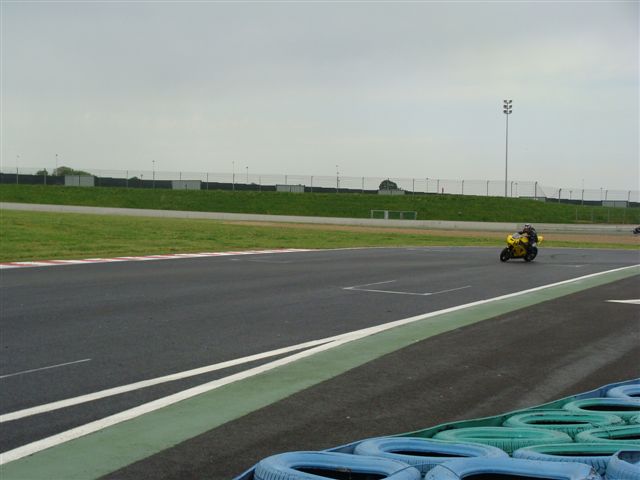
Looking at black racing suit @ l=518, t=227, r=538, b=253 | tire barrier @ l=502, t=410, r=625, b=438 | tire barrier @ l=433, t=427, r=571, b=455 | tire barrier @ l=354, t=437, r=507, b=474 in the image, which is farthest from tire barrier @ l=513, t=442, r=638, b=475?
black racing suit @ l=518, t=227, r=538, b=253

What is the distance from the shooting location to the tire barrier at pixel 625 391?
683 cm

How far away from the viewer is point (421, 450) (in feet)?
15.6

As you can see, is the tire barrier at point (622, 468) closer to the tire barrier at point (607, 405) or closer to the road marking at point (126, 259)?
the tire barrier at point (607, 405)

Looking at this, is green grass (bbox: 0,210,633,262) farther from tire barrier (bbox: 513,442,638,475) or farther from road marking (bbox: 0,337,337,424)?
tire barrier (bbox: 513,442,638,475)

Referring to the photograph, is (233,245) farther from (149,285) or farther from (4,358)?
(4,358)

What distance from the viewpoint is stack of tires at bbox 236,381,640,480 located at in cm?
397

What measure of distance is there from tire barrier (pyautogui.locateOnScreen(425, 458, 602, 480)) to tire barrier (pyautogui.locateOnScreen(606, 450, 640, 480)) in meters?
0.12

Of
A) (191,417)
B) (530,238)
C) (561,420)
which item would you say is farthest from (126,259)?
(561,420)

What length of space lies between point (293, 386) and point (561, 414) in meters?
2.44

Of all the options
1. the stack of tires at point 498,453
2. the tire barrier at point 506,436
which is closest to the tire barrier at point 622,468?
the stack of tires at point 498,453

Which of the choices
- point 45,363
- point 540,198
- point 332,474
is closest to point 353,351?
point 45,363

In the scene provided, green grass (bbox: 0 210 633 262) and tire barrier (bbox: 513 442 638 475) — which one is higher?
tire barrier (bbox: 513 442 638 475)

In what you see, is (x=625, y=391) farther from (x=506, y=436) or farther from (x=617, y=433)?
(x=506, y=436)

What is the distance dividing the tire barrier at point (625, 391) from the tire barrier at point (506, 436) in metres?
1.82
